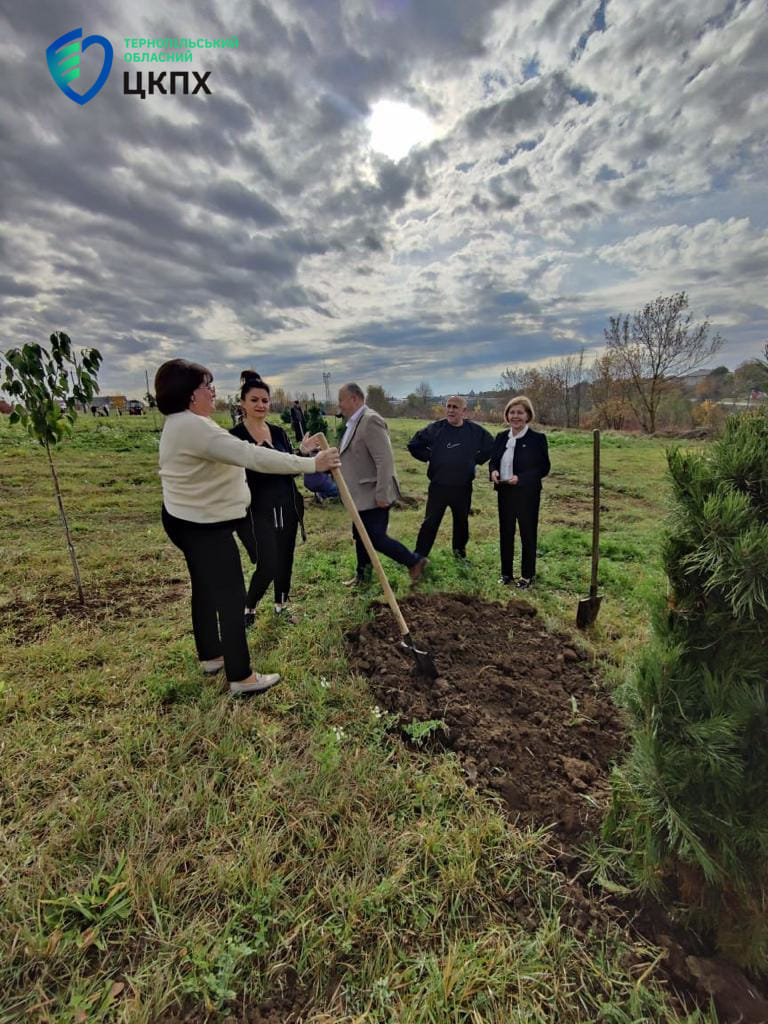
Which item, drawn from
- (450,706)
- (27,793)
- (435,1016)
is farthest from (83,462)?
(435,1016)

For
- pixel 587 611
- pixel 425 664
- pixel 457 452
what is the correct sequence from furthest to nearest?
pixel 457 452, pixel 587 611, pixel 425 664

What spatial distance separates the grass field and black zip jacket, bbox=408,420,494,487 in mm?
2174

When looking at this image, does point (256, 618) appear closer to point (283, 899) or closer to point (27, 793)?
point (27, 793)

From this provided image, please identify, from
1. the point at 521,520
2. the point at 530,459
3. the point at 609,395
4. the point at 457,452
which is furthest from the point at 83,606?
the point at 609,395

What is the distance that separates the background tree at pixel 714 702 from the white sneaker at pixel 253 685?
213 cm

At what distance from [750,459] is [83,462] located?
1589 centimetres

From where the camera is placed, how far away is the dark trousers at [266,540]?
3525 mm

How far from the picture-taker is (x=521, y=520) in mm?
4613

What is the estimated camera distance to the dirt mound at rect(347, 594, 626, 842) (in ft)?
6.92

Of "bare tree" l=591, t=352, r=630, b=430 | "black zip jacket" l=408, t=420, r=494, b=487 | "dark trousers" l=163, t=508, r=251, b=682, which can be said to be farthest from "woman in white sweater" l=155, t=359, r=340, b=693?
"bare tree" l=591, t=352, r=630, b=430

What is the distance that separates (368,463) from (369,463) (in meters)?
0.01

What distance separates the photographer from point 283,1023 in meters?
1.35

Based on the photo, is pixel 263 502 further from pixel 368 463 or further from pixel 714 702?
pixel 714 702

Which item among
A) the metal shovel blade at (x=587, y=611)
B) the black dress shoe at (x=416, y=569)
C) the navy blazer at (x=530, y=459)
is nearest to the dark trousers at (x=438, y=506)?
the black dress shoe at (x=416, y=569)
